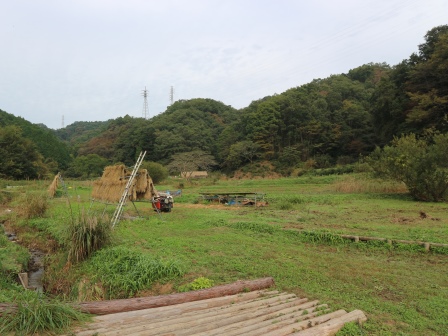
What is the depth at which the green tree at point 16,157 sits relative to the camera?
41.5 metres

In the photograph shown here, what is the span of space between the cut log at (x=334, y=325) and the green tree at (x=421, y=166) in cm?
1346

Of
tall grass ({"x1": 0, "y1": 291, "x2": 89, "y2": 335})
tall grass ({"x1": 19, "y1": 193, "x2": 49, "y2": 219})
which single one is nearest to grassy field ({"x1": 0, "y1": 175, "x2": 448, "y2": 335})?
tall grass ({"x1": 19, "y1": 193, "x2": 49, "y2": 219})

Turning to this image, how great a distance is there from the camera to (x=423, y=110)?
98.2 feet

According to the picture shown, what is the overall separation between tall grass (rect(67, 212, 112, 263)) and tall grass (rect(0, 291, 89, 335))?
4.37m

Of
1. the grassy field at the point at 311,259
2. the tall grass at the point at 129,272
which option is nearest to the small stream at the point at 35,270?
the grassy field at the point at 311,259

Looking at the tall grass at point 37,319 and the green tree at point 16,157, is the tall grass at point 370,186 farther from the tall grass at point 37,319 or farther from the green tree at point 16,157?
the green tree at point 16,157

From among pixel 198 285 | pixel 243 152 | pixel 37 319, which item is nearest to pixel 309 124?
pixel 243 152

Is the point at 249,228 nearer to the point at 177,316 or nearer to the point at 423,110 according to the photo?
the point at 177,316

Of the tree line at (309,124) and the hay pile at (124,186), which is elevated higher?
the tree line at (309,124)

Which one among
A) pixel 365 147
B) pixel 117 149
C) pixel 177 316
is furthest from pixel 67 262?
pixel 117 149

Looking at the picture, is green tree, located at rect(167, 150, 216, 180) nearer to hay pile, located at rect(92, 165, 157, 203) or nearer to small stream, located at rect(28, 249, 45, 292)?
hay pile, located at rect(92, 165, 157, 203)

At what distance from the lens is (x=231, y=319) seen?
4137 mm

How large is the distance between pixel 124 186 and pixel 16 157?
119ft

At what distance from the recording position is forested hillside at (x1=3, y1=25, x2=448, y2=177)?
105ft
